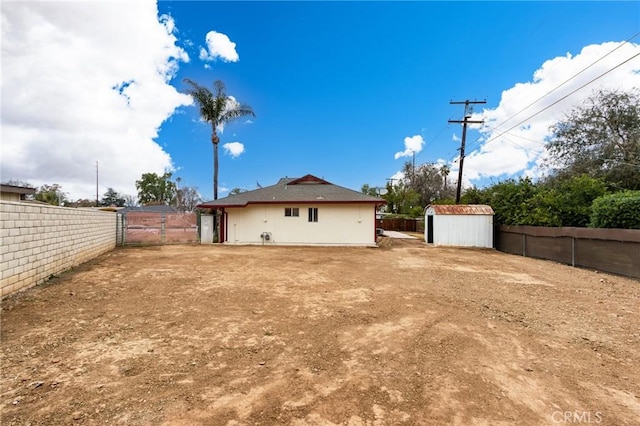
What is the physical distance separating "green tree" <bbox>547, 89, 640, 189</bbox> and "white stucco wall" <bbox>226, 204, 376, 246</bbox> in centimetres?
1228

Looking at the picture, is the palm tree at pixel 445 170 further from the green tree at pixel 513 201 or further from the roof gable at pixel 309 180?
the roof gable at pixel 309 180

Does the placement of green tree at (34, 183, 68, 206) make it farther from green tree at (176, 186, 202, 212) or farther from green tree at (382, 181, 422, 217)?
green tree at (382, 181, 422, 217)

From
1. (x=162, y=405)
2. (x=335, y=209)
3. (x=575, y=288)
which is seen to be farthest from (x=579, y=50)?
(x=162, y=405)

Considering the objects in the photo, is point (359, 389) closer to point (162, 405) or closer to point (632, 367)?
point (162, 405)

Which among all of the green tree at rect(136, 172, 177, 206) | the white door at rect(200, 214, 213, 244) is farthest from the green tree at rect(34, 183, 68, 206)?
the white door at rect(200, 214, 213, 244)

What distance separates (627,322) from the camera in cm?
445

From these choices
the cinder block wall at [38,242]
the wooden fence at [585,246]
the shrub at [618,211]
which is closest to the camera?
the cinder block wall at [38,242]

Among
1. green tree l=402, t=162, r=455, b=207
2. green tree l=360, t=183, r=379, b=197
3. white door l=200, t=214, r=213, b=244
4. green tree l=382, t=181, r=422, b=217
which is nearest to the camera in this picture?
white door l=200, t=214, r=213, b=244

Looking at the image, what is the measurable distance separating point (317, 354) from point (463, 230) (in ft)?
49.9

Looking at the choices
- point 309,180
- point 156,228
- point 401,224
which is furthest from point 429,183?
point 156,228

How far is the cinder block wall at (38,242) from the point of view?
539 cm

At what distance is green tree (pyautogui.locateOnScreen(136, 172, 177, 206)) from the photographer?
48562 millimetres

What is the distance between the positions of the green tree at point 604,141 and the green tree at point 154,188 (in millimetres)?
52638

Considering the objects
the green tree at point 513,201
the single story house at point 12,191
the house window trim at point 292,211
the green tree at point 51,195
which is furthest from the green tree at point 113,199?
the green tree at point 513,201
